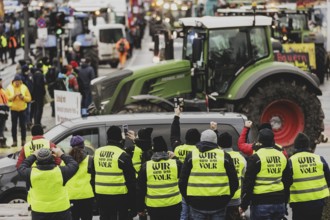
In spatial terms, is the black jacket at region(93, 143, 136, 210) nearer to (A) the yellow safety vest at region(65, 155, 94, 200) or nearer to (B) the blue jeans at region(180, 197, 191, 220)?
(A) the yellow safety vest at region(65, 155, 94, 200)

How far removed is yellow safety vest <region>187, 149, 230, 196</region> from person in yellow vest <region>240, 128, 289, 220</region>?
0.55 m

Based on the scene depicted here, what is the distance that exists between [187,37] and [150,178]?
931 cm

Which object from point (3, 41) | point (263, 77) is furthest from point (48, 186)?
point (3, 41)

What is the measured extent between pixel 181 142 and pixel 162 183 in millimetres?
Answer: 2168

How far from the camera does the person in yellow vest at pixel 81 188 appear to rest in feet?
40.0

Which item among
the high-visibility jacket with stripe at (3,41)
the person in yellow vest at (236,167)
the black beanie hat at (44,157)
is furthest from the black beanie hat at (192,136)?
the high-visibility jacket with stripe at (3,41)

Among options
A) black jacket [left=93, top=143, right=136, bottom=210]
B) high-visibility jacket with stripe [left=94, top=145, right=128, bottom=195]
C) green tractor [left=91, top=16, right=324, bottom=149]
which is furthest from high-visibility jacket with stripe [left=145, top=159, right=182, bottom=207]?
green tractor [left=91, top=16, right=324, bottom=149]

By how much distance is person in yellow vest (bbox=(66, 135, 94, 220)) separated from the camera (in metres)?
12.2

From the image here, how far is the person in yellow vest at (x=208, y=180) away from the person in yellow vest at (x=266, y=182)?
1.50 ft

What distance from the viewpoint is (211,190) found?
10766mm

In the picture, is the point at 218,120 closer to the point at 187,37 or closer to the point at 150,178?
the point at 150,178

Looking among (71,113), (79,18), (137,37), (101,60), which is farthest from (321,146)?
(137,37)

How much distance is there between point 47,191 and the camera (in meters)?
11.1

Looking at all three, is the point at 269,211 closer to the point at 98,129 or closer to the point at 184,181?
the point at 184,181
